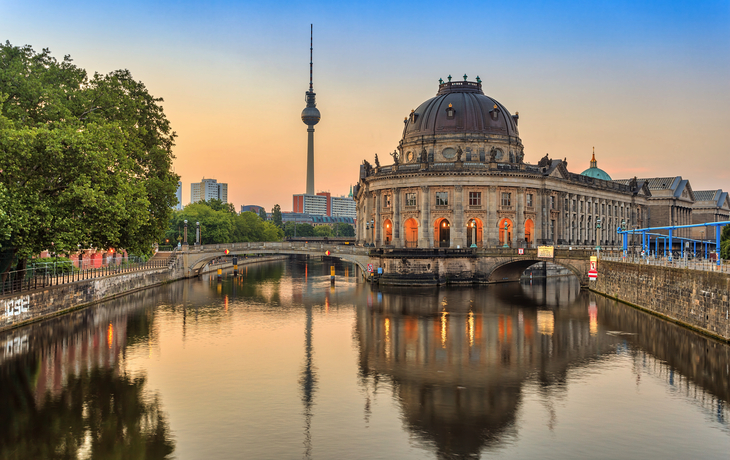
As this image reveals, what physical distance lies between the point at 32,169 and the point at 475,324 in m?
33.7

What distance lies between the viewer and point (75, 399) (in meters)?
25.5

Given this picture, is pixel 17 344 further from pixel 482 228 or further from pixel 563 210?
pixel 563 210

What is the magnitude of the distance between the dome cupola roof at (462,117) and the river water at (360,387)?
181 feet

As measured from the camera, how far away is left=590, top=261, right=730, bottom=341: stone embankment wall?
36281 millimetres

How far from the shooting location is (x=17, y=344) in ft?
116

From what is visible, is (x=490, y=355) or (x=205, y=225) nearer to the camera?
(x=490, y=355)

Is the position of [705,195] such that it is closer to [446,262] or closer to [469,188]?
[469,188]

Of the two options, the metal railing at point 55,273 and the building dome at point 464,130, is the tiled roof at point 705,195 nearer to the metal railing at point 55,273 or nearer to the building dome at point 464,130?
the building dome at point 464,130

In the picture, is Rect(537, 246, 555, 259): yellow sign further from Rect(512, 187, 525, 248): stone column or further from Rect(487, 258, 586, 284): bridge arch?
Rect(512, 187, 525, 248): stone column

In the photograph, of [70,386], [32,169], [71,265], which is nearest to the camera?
[70,386]

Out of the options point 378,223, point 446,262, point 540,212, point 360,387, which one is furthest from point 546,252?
point 360,387

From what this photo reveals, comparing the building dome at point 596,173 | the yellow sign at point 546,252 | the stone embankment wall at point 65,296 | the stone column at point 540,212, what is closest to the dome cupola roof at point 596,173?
the building dome at point 596,173

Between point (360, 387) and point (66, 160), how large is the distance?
25341 millimetres

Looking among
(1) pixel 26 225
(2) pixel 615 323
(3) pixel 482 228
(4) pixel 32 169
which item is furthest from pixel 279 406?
(3) pixel 482 228
